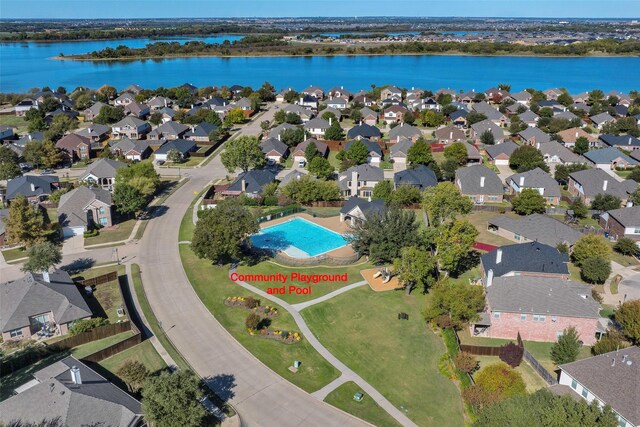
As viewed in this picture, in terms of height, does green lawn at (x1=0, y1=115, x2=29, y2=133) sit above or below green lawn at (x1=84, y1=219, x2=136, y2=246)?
below

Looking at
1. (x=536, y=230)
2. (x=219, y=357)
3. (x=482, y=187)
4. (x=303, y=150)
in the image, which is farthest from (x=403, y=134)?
(x=219, y=357)

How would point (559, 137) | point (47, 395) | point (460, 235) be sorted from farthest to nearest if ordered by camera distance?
point (559, 137), point (460, 235), point (47, 395)

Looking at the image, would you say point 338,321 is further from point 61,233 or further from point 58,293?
point 61,233

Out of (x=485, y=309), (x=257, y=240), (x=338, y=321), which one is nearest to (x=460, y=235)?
(x=485, y=309)

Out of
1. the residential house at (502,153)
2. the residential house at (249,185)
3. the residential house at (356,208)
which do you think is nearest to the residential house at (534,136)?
the residential house at (502,153)

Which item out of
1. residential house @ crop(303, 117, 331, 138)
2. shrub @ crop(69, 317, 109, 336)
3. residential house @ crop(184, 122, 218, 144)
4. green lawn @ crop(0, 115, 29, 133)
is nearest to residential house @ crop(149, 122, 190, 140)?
residential house @ crop(184, 122, 218, 144)

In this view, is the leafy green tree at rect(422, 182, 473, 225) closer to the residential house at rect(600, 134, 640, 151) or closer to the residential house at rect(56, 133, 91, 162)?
the residential house at rect(600, 134, 640, 151)

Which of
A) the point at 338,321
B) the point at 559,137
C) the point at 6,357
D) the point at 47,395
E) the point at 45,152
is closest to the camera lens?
the point at 47,395
